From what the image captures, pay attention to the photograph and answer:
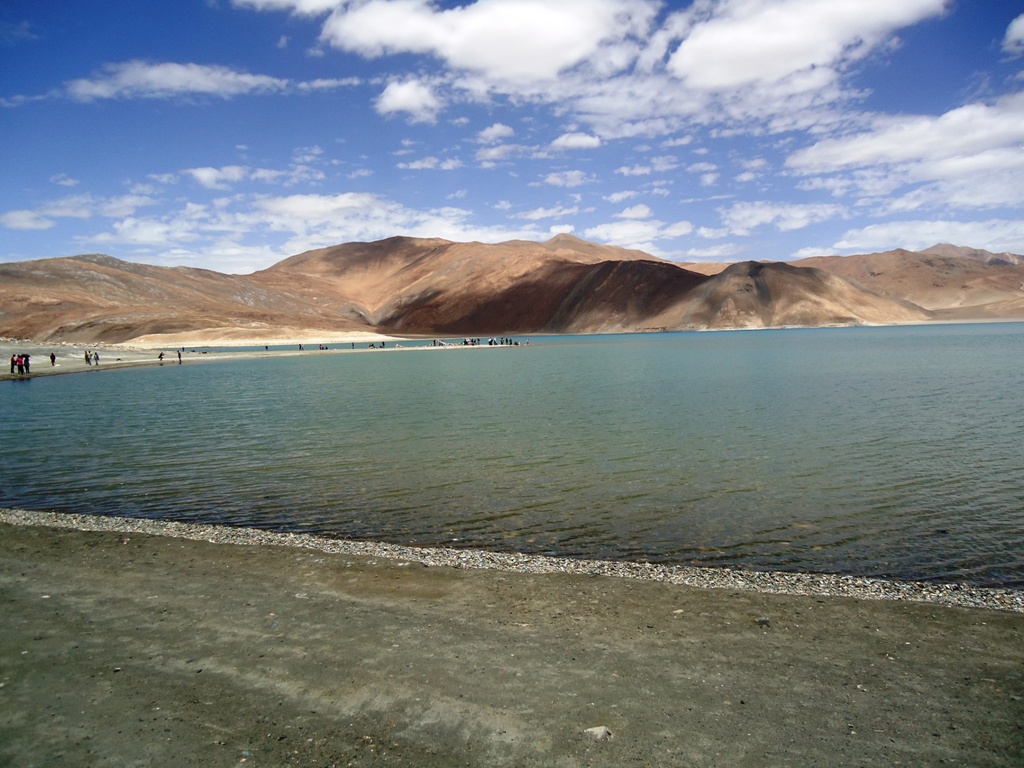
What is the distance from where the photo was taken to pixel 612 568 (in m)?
9.66

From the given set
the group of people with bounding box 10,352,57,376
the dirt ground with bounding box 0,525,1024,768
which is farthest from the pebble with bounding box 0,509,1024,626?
the group of people with bounding box 10,352,57,376

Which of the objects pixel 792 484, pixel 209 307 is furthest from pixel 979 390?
pixel 209 307

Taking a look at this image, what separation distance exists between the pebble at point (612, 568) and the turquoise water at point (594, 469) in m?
0.58

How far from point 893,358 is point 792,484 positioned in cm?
4664

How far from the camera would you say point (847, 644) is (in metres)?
7.00

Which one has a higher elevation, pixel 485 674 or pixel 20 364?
pixel 20 364

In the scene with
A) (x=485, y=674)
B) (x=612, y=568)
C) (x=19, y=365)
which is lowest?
(x=612, y=568)

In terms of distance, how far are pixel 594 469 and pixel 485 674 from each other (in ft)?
34.5

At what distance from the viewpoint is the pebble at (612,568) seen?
8539 millimetres

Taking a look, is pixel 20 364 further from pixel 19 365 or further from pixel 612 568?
pixel 612 568

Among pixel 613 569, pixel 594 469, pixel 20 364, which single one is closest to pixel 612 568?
pixel 613 569

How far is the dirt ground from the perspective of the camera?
518 centimetres

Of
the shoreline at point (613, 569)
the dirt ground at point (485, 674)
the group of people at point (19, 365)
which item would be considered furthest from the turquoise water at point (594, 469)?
the group of people at point (19, 365)

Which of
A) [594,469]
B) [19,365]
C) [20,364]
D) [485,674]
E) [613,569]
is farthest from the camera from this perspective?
[19,365]
